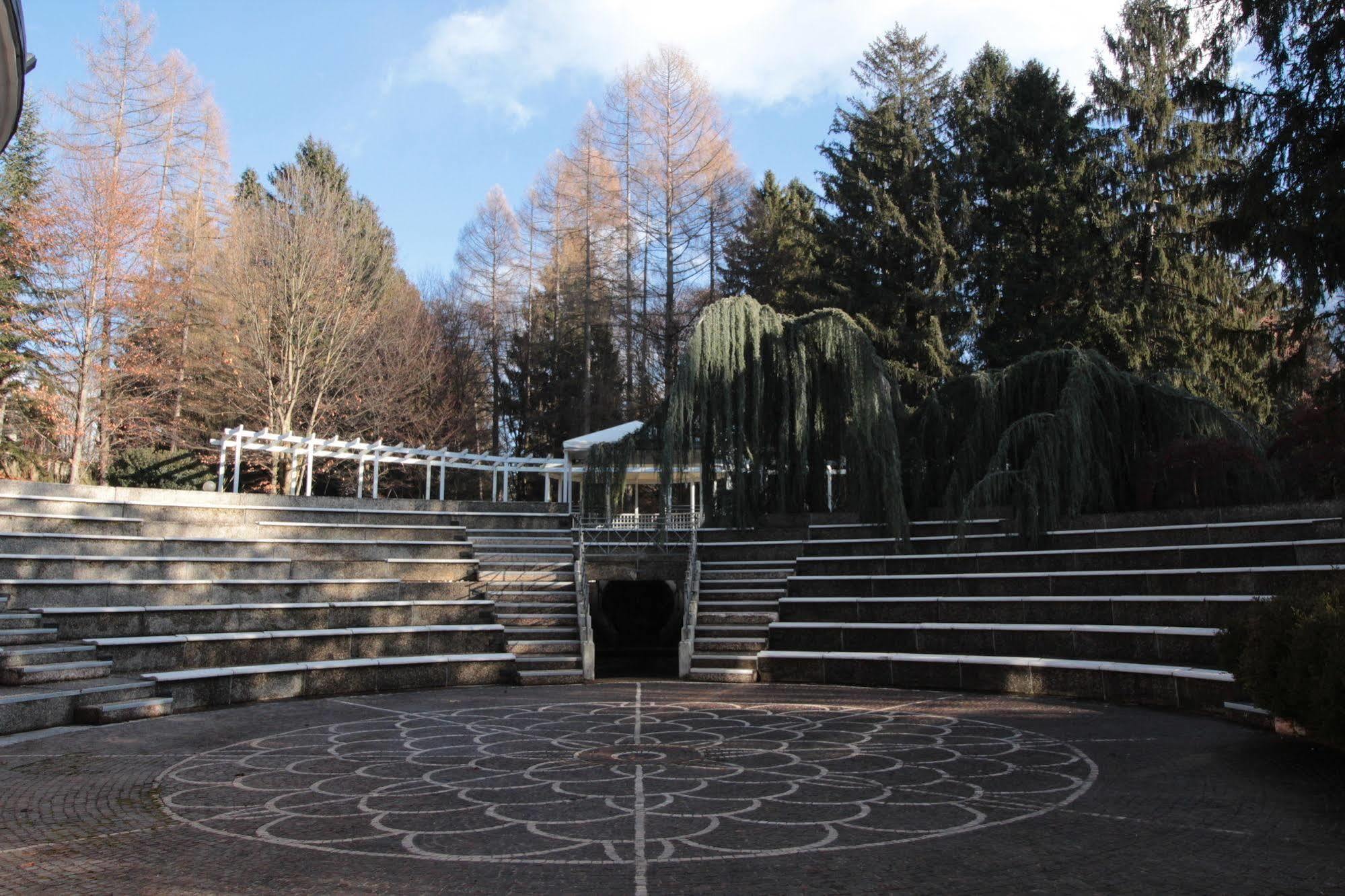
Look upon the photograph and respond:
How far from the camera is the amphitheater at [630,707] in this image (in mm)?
4234

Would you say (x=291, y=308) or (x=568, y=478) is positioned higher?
(x=291, y=308)

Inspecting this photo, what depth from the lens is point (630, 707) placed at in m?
9.44

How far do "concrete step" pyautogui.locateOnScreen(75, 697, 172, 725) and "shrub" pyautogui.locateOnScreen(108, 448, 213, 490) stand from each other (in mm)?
15259

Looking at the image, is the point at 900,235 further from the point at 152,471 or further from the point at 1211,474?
the point at 152,471

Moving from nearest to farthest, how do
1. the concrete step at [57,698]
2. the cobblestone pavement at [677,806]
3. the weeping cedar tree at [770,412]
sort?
1. the cobblestone pavement at [677,806]
2. the concrete step at [57,698]
3. the weeping cedar tree at [770,412]

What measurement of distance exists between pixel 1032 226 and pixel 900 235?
3754mm

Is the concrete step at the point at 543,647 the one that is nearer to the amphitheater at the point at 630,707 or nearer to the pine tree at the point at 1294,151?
the amphitheater at the point at 630,707

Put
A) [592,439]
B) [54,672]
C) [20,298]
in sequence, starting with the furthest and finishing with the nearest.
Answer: [592,439]
[20,298]
[54,672]

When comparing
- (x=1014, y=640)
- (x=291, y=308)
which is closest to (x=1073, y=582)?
(x=1014, y=640)

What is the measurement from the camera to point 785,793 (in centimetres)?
552

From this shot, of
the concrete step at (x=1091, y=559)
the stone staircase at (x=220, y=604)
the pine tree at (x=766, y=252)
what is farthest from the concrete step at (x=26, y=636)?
the pine tree at (x=766, y=252)

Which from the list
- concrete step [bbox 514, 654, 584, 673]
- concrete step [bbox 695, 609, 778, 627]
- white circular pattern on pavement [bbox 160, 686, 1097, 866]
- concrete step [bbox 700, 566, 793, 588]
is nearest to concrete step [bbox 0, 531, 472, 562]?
concrete step [bbox 514, 654, 584, 673]

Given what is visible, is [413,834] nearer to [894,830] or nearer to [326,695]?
[894,830]

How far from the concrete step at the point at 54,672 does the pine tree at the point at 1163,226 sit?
22739mm
